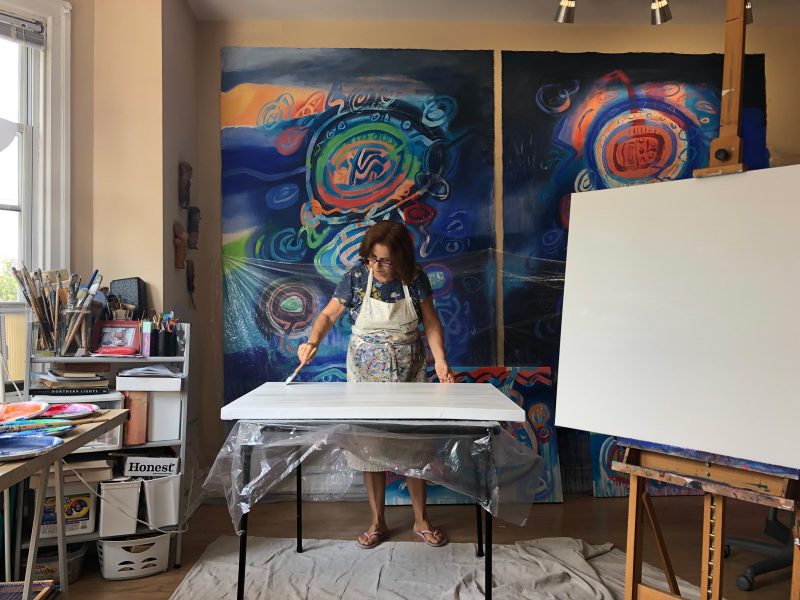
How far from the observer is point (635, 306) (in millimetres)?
1733

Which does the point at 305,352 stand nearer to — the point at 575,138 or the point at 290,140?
the point at 290,140

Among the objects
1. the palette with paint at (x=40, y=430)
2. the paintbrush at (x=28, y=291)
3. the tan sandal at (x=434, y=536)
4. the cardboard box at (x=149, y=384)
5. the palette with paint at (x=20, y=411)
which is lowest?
the tan sandal at (x=434, y=536)

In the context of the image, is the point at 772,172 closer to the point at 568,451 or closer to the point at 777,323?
the point at 777,323

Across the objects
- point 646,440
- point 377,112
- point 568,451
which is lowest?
point 568,451

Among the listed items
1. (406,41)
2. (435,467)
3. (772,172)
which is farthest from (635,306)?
(406,41)

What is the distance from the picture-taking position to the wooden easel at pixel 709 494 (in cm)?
142

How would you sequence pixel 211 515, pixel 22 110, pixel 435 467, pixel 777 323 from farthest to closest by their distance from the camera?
pixel 211 515 → pixel 22 110 → pixel 435 467 → pixel 777 323

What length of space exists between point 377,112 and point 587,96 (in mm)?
1227

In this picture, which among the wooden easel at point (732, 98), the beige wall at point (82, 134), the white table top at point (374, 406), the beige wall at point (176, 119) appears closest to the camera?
the wooden easel at point (732, 98)

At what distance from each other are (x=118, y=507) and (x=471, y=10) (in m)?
3.01

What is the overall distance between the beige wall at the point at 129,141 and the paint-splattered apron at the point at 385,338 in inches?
39.0

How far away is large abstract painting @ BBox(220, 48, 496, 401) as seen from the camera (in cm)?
346

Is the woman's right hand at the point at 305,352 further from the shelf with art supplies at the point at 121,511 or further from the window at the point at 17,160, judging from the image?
the window at the point at 17,160

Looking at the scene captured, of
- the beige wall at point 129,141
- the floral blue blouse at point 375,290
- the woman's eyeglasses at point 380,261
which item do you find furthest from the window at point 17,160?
the woman's eyeglasses at point 380,261
